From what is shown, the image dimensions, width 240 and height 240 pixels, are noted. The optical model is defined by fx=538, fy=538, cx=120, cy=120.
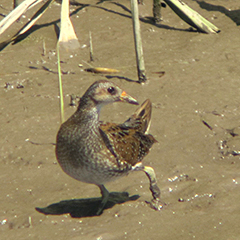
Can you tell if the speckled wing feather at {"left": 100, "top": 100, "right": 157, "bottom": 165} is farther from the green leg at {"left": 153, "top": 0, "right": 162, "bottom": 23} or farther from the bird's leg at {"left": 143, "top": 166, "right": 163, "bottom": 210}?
the green leg at {"left": 153, "top": 0, "right": 162, "bottom": 23}

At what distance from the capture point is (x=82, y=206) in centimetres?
610

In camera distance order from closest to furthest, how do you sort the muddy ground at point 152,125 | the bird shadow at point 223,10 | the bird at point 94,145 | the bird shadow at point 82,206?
the bird at point 94,145 < the muddy ground at point 152,125 < the bird shadow at point 82,206 < the bird shadow at point 223,10

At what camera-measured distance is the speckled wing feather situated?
5.81 m

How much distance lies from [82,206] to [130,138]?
0.95 meters

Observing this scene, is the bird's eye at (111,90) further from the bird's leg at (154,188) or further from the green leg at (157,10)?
the green leg at (157,10)

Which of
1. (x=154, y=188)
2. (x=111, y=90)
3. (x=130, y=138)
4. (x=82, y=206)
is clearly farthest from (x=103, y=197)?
(x=111, y=90)

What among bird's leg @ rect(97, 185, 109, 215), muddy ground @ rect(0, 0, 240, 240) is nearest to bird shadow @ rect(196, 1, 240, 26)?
muddy ground @ rect(0, 0, 240, 240)

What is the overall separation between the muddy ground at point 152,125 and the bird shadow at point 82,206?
71 millimetres

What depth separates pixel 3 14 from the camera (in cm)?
984

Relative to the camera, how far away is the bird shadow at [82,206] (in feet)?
19.6

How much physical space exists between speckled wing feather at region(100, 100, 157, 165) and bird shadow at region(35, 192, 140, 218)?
1.69ft

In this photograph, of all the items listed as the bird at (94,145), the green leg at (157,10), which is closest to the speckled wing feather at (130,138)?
the bird at (94,145)

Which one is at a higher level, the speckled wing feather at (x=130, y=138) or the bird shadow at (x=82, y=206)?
the speckled wing feather at (x=130, y=138)

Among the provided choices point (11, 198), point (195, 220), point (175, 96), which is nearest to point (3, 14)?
point (175, 96)
